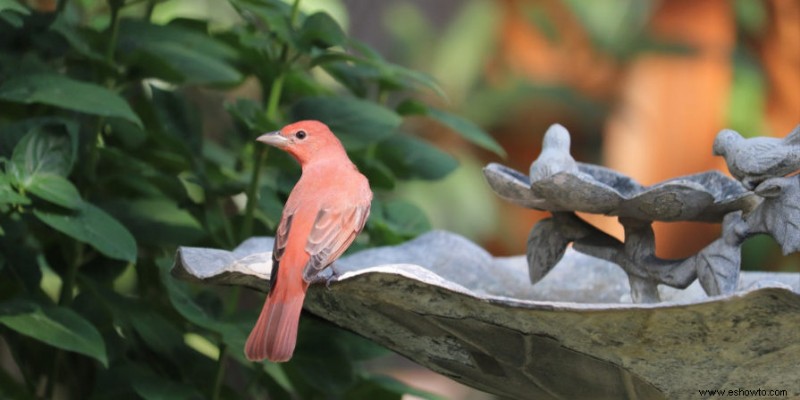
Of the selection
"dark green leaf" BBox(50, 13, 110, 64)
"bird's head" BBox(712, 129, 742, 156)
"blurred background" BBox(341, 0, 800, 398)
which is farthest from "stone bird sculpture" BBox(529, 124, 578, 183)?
"blurred background" BBox(341, 0, 800, 398)

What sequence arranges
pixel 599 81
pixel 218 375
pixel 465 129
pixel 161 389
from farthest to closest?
pixel 599 81, pixel 465 129, pixel 218 375, pixel 161 389

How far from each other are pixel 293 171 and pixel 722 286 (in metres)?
0.82

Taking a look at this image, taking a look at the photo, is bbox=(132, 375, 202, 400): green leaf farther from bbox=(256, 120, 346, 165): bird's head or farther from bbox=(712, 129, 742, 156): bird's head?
bbox=(712, 129, 742, 156): bird's head

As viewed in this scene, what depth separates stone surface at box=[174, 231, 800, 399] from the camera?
1.04 m

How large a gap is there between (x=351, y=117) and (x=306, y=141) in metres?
0.42

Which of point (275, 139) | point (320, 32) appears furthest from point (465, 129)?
point (275, 139)

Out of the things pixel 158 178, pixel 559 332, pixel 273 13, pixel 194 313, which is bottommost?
pixel 194 313

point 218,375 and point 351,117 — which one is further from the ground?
point 351,117

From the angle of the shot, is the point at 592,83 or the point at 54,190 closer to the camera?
the point at 54,190

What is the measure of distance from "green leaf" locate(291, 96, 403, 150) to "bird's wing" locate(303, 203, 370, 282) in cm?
51

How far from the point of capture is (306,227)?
1248 mm

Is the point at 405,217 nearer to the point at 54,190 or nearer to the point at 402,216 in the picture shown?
the point at 402,216

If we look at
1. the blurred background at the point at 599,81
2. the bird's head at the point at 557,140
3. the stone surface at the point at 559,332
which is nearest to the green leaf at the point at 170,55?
the stone surface at the point at 559,332

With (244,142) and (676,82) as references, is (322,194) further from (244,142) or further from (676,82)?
(676,82)
